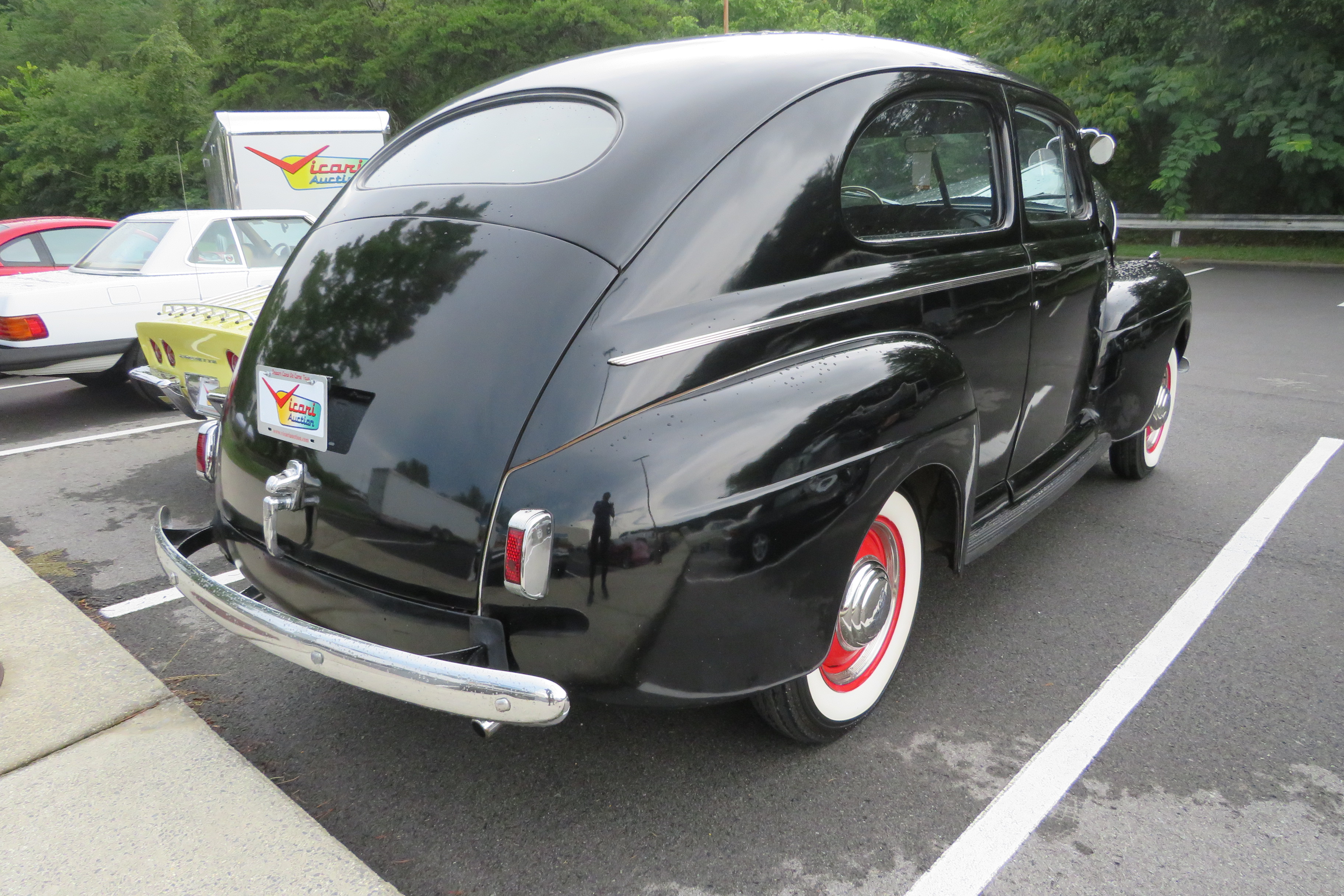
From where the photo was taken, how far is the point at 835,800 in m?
2.43

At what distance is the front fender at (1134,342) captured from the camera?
3928 mm

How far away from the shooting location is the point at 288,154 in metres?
14.0

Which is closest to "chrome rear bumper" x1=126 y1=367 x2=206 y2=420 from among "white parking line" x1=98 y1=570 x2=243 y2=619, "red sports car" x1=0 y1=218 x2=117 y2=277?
"white parking line" x1=98 y1=570 x2=243 y2=619

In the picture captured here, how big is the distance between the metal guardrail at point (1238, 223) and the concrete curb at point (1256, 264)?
0.74m

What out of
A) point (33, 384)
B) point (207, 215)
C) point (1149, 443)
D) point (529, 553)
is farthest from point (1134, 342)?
point (33, 384)

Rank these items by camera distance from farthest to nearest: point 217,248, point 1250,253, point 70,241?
point 1250,253 < point 70,241 < point 217,248

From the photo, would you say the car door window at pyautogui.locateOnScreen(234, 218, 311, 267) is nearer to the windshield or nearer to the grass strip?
the windshield

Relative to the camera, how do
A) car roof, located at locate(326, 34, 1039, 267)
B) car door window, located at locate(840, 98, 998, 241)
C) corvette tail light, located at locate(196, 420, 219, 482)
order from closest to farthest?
car roof, located at locate(326, 34, 1039, 267) → car door window, located at locate(840, 98, 998, 241) → corvette tail light, located at locate(196, 420, 219, 482)

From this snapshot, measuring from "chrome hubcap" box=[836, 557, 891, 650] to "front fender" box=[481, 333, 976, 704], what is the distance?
268 mm

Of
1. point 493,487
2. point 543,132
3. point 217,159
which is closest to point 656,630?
point 493,487

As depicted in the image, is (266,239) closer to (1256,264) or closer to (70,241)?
(70,241)

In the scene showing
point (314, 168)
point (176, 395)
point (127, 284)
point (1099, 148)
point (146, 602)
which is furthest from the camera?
point (314, 168)

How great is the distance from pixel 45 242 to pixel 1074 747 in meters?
9.68

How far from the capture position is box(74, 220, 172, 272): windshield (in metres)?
7.30
